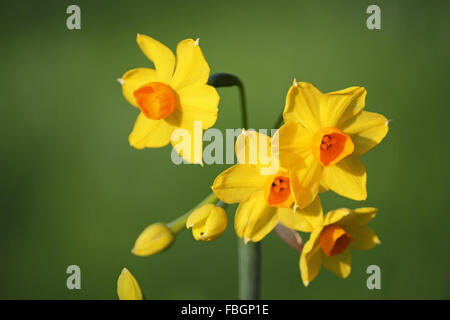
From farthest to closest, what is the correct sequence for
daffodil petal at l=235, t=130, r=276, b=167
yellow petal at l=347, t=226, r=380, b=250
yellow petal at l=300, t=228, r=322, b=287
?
yellow petal at l=347, t=226, r=380, b=250 < yellow petal at l=300, t=228, r=322, b=287 < daffodil petal at l=235, t=130, r=276, b=167

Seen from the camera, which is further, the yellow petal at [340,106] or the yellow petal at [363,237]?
the yellow petal at [363,237]

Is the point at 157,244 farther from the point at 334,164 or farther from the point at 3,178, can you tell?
the point at 3,178

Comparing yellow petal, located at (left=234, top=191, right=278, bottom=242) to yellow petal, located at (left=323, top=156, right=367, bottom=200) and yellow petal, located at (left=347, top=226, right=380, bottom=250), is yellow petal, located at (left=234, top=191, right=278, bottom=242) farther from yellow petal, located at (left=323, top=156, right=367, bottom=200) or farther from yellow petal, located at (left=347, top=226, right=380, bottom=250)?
yellow petal, located at (left=347, top=226, right=380, bottom=250)

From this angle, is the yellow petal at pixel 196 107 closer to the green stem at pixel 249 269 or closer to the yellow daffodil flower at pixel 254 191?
Result: the yellow daffodil flower at pixel 254 191

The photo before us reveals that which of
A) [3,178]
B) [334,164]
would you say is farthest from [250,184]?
[3,178]

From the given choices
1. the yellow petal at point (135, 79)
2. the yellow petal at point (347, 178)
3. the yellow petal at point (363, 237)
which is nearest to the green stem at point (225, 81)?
the yellow petal at point (135, 79)

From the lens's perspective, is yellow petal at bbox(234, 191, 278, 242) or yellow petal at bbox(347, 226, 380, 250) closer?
yellow petal at bbox(234, 191, 278, 242)

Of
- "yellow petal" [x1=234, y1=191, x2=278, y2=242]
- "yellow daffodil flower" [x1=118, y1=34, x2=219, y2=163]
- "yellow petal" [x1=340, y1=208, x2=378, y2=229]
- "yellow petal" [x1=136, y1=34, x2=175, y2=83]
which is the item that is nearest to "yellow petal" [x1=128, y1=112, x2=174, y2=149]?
"yellow daffodil flower" [x1=118, y1=34, x2=219, y2=163]
